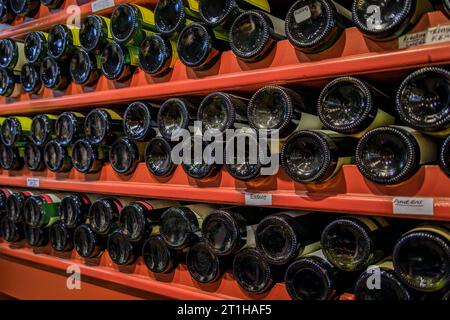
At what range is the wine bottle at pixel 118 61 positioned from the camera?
172 centimetres

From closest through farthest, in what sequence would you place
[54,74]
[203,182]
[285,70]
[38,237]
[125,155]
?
1. [285,70]
2. [203,182]
3. [125,155]
4. [54,74]
5. [38,237]

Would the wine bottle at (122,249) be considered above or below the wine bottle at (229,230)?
below

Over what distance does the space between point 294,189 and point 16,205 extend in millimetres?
1603

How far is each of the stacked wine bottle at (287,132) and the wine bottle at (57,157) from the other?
0.01 meters

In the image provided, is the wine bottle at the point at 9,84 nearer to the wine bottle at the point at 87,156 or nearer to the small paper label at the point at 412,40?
the wine bottle at the point at 87,156

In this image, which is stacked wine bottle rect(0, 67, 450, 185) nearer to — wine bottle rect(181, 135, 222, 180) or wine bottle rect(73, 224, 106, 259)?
wine bottle rect(181, 135, 222, 180)

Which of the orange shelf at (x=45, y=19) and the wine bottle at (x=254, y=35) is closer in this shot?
the wine bottle at (x=254, y=35)

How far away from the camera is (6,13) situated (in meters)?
2.22

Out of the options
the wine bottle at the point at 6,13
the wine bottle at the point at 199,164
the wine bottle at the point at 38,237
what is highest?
the wine bottle at the point at 6,13

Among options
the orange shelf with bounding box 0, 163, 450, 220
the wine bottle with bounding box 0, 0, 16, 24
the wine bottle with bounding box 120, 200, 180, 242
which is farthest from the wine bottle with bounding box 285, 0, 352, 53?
the wine bottle with bounding box 0, 0, 16, 24

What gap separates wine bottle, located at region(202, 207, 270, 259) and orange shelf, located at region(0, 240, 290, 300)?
15 centimetres

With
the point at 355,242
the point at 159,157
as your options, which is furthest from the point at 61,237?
the point at 355,242

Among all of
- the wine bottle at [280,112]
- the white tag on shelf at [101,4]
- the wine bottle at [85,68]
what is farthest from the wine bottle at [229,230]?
the white tag on shelf at [101,4]

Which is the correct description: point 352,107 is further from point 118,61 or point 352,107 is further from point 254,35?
point 118,61
